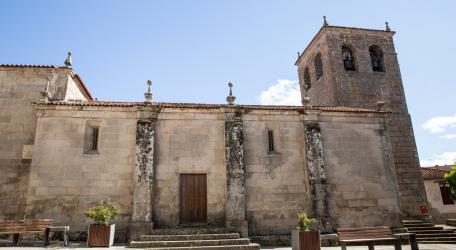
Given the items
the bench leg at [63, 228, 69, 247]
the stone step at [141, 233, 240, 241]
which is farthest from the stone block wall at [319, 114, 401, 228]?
the bench leg at [63, 228, 69, 247]

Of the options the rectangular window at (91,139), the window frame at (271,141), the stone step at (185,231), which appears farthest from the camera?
the window frame at (271,141)

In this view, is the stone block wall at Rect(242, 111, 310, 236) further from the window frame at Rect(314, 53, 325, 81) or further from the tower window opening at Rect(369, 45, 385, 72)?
the tower window opening at Rect(369, 45, 385, 72)

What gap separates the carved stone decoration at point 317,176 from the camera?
12.2 metres

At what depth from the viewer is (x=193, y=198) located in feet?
39.8

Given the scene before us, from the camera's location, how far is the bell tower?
55.3 feet

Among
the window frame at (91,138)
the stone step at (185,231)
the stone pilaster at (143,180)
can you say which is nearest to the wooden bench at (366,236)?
the stone step at (185,231)

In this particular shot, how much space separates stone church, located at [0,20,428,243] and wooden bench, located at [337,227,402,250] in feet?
11.8

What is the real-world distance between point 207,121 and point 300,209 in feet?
17.4

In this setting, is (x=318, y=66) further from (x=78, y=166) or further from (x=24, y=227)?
(x=24, y=227)

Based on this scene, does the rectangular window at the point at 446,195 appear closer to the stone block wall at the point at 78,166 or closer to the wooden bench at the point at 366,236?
the wooden bench at the point at 366,236

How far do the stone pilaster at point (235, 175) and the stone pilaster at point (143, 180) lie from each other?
296 cm

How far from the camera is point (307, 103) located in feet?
45.5

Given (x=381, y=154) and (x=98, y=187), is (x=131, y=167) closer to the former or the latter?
(x=98, y=187)

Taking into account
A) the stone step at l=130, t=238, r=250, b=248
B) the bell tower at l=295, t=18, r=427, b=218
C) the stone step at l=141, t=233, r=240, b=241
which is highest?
the bell tower at l=295, t=18, r=427, b=218
